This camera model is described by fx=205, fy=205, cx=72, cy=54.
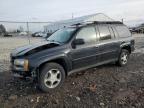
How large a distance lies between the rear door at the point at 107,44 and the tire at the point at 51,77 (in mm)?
1879

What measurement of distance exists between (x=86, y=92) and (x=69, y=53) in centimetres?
124

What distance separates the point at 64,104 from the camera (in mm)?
4688

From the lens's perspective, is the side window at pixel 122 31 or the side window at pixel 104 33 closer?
the side window at pixel 104 33

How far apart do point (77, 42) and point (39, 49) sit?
1.18 m

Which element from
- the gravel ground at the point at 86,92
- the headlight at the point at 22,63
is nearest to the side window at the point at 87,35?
the gravel ground at the point at 86,92

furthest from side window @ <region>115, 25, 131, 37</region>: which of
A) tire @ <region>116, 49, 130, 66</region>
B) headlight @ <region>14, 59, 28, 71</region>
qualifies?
headlight @ <region>14, 59, 28, 71</region>

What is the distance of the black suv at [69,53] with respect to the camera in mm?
5327

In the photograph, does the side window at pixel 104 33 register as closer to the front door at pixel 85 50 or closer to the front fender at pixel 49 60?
the front door at pixel 85 50

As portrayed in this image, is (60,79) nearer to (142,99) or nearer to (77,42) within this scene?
(77,42)

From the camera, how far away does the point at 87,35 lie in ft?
21.5

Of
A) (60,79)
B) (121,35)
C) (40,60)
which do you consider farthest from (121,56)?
(40,60)

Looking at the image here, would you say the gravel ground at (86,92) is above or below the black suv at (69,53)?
below

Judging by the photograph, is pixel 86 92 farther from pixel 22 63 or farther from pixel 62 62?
pixel 22 63

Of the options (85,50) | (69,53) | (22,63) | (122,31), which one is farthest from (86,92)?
(122,31)
